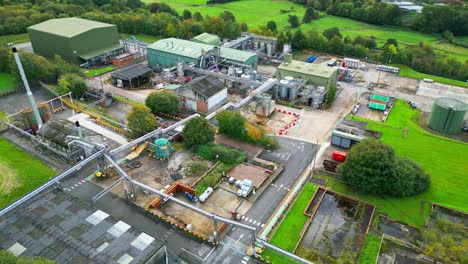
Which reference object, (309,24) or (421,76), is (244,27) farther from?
(421,76)

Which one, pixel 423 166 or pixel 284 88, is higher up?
pixel 284 88

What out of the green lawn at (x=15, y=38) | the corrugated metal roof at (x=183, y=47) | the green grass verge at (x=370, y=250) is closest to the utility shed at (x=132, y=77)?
the corrugated metal roof at (x=183, y=47)

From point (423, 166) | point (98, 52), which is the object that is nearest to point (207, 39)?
point (98, 52)

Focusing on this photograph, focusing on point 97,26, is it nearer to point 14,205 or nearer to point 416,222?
point 14,205

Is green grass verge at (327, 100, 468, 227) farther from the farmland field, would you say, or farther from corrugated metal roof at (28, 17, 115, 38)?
corrugated metal roof at (28, 17, 115, 38)

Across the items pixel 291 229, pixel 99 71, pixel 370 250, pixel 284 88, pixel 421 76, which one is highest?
pixel 284 88
